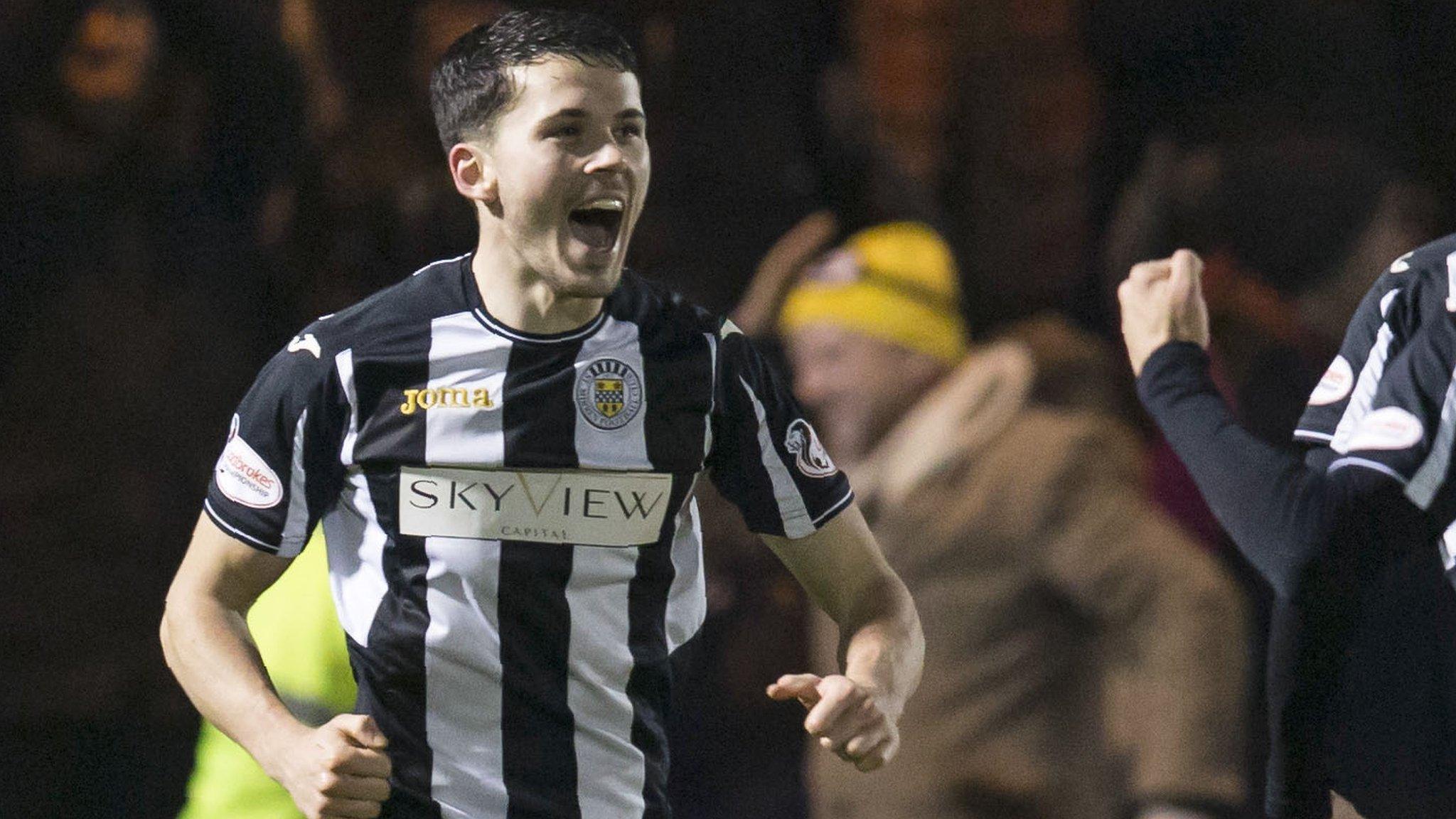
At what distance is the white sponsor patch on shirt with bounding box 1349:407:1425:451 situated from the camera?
239 cm

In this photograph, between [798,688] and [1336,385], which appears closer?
[798,688]

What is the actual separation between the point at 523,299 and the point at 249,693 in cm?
59

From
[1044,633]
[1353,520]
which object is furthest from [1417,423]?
[1044,633]

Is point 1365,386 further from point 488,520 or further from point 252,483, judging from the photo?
point 252,483

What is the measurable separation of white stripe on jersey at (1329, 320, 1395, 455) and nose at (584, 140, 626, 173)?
0.94 metres

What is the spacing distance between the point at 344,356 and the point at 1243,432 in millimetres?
1089

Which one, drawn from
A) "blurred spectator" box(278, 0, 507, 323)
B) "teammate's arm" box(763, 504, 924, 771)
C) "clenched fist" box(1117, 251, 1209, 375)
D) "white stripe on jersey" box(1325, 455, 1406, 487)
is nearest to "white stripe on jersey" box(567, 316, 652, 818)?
"teammate's arm" box(763, 504, 924, 771)

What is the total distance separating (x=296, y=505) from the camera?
8.46 ft

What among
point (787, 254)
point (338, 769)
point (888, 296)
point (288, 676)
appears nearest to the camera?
point (338, 769)

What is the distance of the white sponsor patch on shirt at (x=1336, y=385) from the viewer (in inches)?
103

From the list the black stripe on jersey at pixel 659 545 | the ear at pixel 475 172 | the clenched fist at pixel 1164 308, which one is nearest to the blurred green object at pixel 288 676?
the black stripe on jersey at pixel 659 545

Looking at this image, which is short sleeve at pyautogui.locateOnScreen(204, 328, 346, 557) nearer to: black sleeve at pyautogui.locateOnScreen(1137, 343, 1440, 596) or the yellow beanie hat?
black sleeve at pyautogui.locateOnScreen(1137, 343, 1440, 596)

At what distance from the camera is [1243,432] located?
97.3 inches

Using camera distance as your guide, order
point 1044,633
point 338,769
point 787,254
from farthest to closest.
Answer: point 787,254 → point 1044,633 → point 338,769
